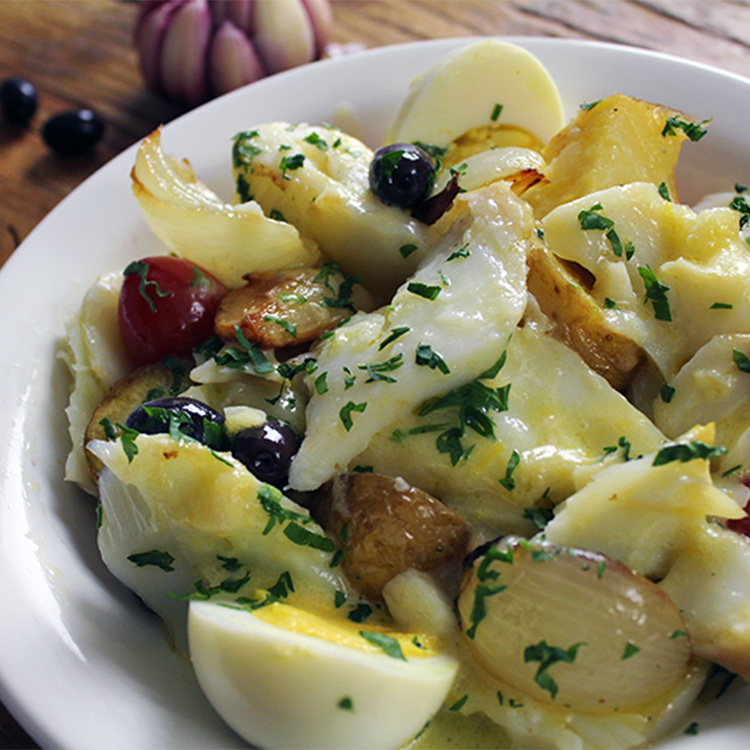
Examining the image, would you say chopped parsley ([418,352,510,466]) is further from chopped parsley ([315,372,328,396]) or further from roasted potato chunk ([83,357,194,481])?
roasted potato chunk ([83,357,194,481])

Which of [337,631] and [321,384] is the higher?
[321,384]

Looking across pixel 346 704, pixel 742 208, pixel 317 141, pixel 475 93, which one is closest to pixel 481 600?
pixel 346 704

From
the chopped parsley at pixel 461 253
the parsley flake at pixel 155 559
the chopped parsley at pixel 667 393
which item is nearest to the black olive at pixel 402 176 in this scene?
the chopped parsley at pixel 461 253

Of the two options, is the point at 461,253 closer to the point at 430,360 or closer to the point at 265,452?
the point at 430,360

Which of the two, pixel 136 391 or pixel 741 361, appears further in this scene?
pixel 136 391

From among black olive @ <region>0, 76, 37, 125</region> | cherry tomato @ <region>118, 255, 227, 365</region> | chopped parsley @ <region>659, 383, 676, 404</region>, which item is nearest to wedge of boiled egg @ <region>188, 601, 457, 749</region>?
chopped parsley @ <region>659, 383, 676, 404</region>

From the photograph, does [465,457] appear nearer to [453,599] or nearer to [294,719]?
[453,599]

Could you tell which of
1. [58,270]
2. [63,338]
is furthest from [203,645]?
[58,270]
